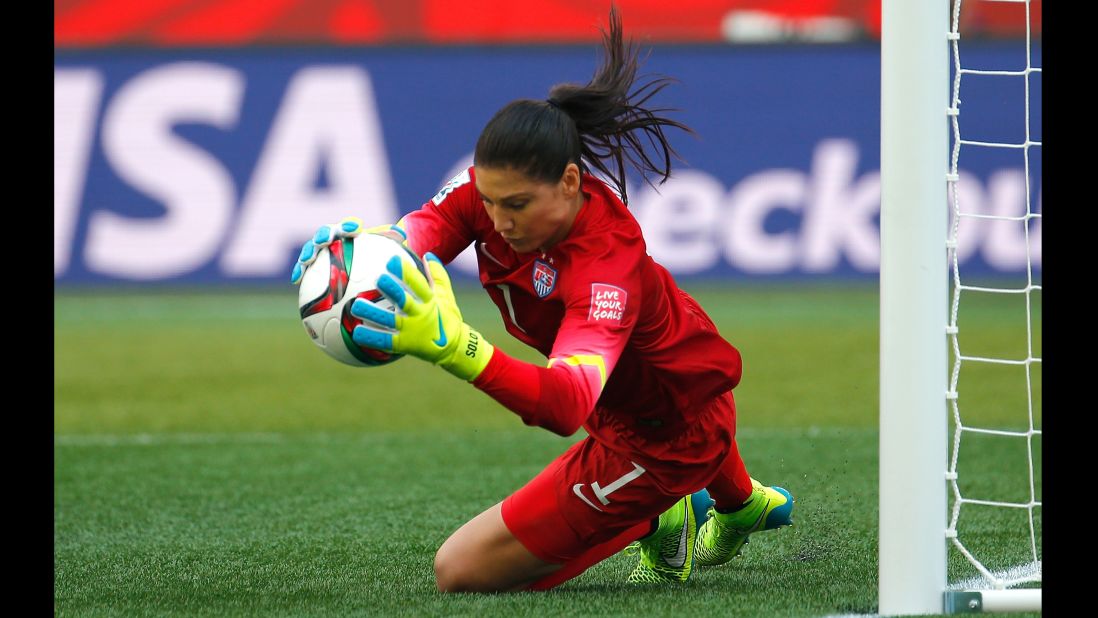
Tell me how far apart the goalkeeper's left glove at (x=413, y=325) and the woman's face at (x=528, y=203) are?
40 cm

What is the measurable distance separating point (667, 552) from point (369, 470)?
2.61 meters

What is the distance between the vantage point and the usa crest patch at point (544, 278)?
383 centimetres

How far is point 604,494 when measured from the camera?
4336 millimetres

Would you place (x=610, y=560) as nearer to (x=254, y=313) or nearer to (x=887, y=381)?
(x=887, y=381)

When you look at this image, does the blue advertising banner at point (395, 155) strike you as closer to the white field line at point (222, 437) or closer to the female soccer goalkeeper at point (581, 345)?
the white field line at point (222, 437)

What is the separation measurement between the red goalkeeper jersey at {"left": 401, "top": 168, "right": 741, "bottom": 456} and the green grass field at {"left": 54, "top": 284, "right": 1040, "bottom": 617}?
23.6 inches

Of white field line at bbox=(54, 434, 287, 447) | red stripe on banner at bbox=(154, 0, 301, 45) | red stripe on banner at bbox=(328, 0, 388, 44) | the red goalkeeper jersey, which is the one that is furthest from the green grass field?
red stripe on banner at bbox=(328, 0, 388, 44)

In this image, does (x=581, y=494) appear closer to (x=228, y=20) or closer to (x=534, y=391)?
(x=534, y=391)

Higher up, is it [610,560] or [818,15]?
[818,15]

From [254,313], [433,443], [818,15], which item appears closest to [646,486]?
[433,443]

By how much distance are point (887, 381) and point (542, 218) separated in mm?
994

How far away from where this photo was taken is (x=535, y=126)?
11.8 feet

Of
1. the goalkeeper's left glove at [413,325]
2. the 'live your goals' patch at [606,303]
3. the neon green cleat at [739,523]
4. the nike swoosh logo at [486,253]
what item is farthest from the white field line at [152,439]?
the goalkeeper's left glove at [413,325]

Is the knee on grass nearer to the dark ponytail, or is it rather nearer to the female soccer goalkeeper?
the female soccer goalkeeper
